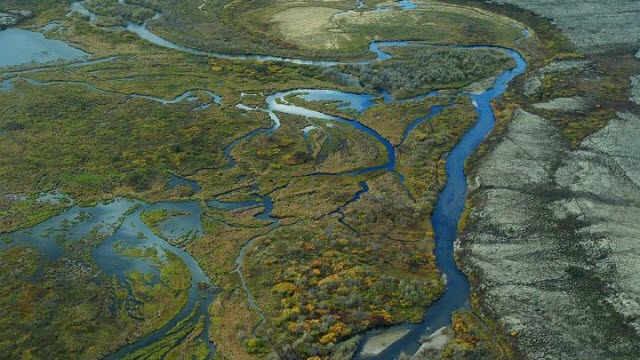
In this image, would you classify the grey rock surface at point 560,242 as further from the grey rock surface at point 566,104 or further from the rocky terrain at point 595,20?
the rocky terrain at point 595,20

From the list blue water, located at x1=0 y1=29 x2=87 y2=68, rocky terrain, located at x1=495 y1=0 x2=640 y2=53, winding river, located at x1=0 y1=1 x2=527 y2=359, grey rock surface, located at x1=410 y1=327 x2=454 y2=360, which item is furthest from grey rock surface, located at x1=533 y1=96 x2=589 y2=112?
blue water, located at x1=0 y1=29 x2=87 y2=68

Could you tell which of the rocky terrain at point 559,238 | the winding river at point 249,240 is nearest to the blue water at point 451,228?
the winding river at point 249,240

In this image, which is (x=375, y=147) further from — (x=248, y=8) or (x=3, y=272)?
(x=248, y=8)

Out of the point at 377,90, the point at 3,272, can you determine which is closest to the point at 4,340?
the point at 3,272

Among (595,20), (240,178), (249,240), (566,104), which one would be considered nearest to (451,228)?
(249,240)

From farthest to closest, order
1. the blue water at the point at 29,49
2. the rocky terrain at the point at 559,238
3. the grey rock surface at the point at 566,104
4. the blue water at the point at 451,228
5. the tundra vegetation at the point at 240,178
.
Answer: the blue water at the point at 29,49, the grey rock surface at the point at 566,104, the tundra vegetation at the point at 240,178, the blue water at the point at 451,228, the rocky terrain at the point at 559,238
